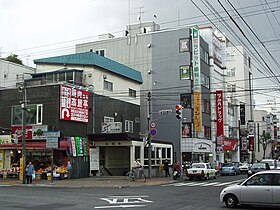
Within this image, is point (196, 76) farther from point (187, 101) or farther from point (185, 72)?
point (187, 101)

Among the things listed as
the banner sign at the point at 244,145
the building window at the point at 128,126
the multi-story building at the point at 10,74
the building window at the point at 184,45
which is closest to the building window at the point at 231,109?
the banner sign at the point at 244,145

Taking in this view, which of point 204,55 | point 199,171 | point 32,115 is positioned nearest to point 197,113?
point 204,55

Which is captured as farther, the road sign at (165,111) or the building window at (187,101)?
the road sign at (165,111)

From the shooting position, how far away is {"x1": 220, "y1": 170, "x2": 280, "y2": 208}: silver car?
1410cm

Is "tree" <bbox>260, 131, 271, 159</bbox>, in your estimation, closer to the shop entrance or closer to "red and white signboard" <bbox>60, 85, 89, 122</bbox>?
the shop entrance

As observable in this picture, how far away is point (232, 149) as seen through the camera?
231 ft

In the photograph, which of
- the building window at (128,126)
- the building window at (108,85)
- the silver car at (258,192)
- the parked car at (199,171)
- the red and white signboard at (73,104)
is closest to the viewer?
the silver car at (258,192)

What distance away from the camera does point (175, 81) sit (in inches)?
2205

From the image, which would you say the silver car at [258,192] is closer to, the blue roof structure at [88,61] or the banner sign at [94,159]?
the banner sign at [94,159]

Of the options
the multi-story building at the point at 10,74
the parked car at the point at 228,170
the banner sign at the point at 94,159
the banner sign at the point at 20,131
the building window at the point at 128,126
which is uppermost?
the multi-story building at the point at 10,74

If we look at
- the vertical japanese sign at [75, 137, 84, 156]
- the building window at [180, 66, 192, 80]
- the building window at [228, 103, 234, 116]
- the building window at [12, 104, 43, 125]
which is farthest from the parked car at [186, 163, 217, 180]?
the building window at [228, 103, 234, 116]

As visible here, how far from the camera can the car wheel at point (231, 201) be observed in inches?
588

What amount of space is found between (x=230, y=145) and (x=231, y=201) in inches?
2186

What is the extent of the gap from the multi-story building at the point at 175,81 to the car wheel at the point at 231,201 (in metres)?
37.5
